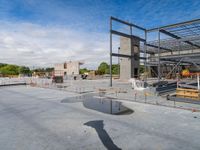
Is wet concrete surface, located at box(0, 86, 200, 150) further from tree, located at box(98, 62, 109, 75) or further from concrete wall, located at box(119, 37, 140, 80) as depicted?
tree, located at box(98, 62, 109, 75)

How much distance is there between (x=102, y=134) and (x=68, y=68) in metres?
56.9

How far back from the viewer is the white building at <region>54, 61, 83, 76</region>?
56.2 m

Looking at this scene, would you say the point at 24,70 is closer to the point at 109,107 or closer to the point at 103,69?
the point at 103,69

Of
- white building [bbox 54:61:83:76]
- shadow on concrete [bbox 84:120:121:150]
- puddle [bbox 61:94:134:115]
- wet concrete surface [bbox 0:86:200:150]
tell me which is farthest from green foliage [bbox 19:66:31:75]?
shadow on concrete [bbox 84:120:121:150]

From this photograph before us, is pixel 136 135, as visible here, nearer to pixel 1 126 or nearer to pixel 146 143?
pixel 146 143

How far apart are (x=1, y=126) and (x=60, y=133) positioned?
100 inches

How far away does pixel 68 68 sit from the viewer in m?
60.3

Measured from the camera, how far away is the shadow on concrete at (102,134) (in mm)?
4141


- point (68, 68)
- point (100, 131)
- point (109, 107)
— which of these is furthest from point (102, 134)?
point (68, 68)

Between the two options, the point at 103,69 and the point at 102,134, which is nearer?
the point at 102,134

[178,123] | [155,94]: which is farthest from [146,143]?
[155,94]

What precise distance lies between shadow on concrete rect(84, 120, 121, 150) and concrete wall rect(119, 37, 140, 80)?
26.3m

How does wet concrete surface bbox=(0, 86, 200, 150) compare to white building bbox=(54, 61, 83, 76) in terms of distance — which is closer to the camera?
wet concrete surface bbox=(0, 86, 200, 150)

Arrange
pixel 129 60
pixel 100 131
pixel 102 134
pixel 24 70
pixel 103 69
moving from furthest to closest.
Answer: pixel 24 70 → pixel 103 69 → pixel 129 60 → pixel 100 131 → pixel 102 134
